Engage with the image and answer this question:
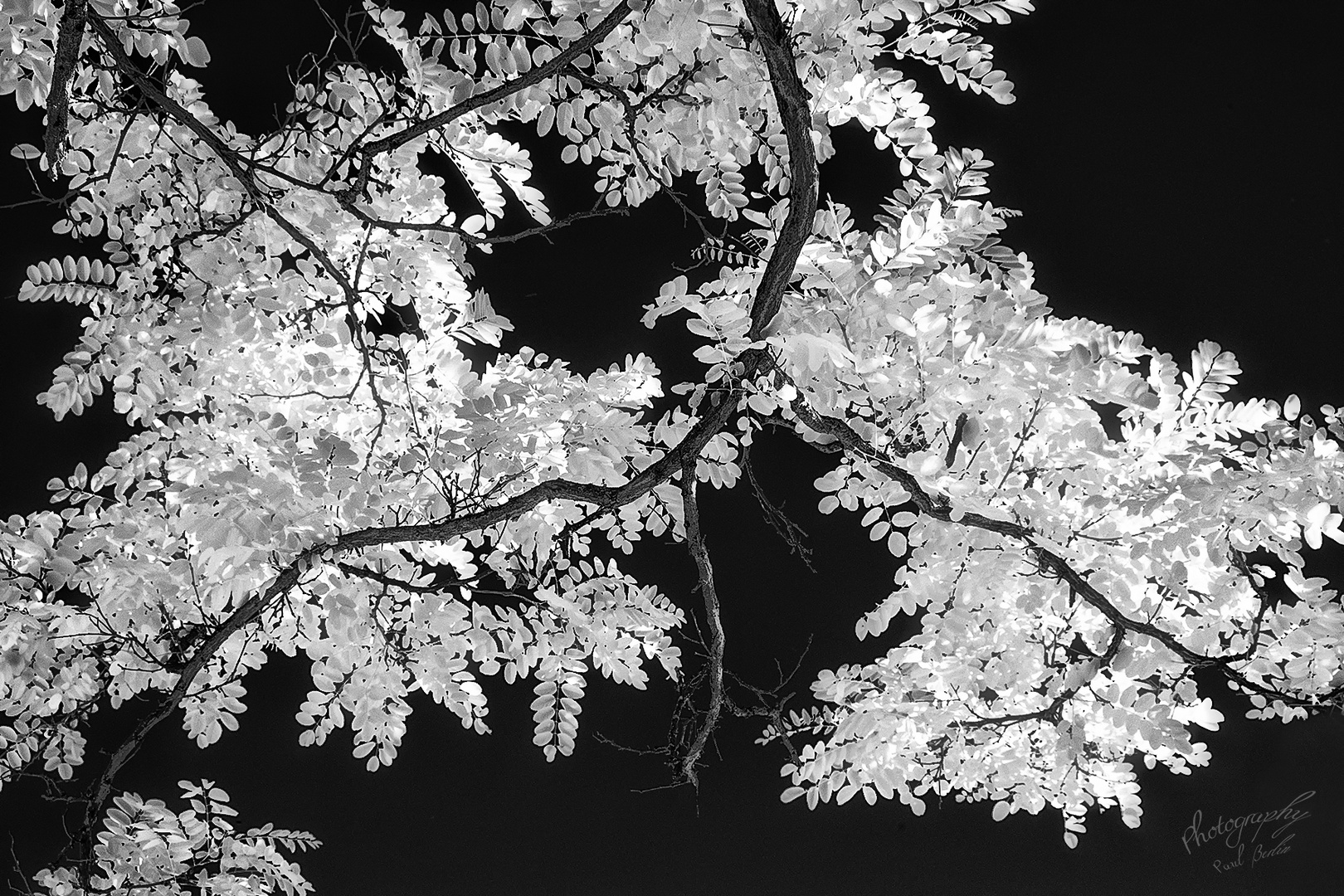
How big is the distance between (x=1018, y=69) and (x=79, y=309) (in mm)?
3572

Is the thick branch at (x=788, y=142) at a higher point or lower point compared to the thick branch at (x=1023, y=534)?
higher

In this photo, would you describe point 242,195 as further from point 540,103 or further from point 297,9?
point 297,9

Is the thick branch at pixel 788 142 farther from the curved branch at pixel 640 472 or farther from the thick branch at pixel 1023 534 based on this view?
the thick branch at pixel 1023 534

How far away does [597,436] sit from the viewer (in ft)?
6.13
